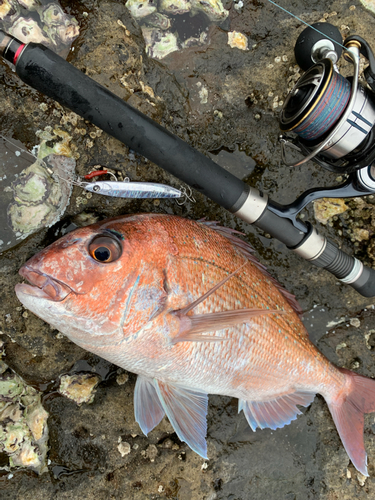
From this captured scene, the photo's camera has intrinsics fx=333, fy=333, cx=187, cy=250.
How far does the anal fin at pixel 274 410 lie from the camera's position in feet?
7.41

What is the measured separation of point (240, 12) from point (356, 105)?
1187mm

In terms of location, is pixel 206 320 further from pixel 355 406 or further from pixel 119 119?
pixel 355 406

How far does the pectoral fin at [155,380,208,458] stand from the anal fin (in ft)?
1.08

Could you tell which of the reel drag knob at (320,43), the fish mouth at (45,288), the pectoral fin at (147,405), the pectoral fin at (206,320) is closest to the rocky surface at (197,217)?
the pectoral fin at (147,405)

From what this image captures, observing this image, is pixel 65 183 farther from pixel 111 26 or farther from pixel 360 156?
pixel 360 156

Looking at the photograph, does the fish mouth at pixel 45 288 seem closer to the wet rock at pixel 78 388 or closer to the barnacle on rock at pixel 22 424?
the wet rock at pixel 78 388

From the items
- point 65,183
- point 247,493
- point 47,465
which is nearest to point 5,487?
point 47,465

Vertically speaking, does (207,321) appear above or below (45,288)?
above

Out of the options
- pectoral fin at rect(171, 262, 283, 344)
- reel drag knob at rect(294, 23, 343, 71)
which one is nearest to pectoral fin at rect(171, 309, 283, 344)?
pectoral fin at rect(171, 262, 283, 344)

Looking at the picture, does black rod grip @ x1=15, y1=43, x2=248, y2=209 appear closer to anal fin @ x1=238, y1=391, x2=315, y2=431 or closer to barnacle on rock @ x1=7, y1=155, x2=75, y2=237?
barnacle on rock @ x1=7, y1=155, x2=75, y2=237

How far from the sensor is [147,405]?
211cm

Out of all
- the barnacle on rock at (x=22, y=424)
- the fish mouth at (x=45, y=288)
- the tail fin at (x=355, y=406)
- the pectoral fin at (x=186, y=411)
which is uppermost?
the fish mouth at (x=45, y=288)

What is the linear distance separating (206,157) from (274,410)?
1736mm

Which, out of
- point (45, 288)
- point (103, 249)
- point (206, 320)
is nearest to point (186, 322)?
point (206, 320)
